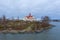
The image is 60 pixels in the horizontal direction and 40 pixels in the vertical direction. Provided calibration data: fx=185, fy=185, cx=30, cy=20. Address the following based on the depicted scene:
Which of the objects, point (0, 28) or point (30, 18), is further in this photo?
point (30, 18)

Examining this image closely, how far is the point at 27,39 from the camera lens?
24000 millimetres

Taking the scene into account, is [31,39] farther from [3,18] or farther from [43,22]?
[43,22]

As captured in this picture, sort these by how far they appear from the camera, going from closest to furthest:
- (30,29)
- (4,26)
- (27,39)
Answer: (27,39)
(30,29)
(4,26)

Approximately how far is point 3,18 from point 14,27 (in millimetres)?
6299

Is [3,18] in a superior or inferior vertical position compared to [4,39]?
superior

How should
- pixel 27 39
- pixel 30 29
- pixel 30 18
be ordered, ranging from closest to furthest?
pixel 27 39 → pixel 30 29 → pixel 30 18

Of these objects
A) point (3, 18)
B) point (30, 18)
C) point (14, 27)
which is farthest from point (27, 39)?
point (30, 18)

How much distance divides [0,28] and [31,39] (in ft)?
46.2

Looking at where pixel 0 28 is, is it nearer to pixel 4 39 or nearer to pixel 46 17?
pixel 4 39

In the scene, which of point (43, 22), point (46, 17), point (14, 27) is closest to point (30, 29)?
point (14, 27)

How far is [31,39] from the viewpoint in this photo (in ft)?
79.2

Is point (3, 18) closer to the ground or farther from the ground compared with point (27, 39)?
farther from the ground

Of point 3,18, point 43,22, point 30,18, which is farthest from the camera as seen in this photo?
point 30,18

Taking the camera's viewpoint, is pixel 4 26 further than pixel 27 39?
Yes
